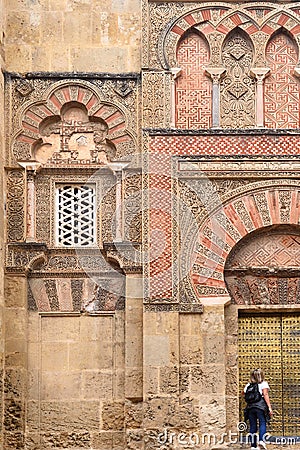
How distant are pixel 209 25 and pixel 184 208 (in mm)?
1945

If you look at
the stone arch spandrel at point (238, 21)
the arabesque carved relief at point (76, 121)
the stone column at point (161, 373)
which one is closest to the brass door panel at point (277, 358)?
the stone column at point (161, 373)

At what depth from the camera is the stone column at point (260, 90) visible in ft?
40.4

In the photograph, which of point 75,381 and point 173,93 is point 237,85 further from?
point 75,381

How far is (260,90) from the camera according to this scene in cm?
1238

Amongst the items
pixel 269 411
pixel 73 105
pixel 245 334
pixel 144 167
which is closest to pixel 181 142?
pixel 144 167

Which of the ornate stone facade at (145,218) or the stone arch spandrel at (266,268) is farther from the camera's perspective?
the stone arch spandrel at (266,268)

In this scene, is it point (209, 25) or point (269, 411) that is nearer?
point (269, 411)

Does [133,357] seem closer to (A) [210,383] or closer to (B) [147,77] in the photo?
(A) [210,383]

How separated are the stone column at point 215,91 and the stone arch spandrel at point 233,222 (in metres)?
0.81

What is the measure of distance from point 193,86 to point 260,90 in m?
0.69

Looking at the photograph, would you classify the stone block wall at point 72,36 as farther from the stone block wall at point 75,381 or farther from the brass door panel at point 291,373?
the brass door panel at point 291,373

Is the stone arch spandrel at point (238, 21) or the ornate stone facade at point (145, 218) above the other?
the stone arch spandrel at point (238, 21)

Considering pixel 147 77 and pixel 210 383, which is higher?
pixel 147 77

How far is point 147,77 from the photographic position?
1229cm
